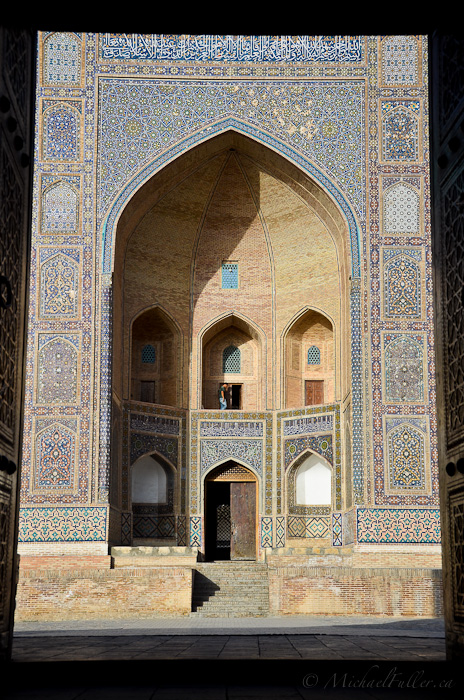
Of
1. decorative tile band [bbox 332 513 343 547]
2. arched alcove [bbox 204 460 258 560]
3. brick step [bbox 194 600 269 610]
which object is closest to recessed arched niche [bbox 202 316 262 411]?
Answer: arched alcove [bbox 204 460 258 560]

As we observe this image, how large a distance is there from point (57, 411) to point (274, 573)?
403 cm

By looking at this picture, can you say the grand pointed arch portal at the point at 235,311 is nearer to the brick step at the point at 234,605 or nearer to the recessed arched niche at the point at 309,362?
the recessed arched niche at the point at 309,362

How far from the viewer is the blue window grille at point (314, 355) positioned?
16.5 metres

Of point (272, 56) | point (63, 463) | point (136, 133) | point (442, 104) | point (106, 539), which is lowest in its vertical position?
point (106, 539)

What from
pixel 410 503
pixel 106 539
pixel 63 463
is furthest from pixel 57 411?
pixel 410 503

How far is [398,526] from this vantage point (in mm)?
13414

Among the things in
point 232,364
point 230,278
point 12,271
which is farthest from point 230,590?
point 12,271

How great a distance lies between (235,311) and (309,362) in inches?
64.0

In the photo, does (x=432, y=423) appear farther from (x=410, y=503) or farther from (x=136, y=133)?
(x=136, y=133)

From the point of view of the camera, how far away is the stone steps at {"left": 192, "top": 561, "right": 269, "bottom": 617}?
12750mm

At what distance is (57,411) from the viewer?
13.8 metres

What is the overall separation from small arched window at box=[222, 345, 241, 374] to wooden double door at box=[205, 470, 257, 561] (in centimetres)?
197

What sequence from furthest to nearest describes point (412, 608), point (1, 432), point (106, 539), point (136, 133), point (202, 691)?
point (136, 133) < point (106, 539) < point (412, 608) < point (1, 432) < point (202, 691)

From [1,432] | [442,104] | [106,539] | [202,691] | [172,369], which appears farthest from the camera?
[172,369]
